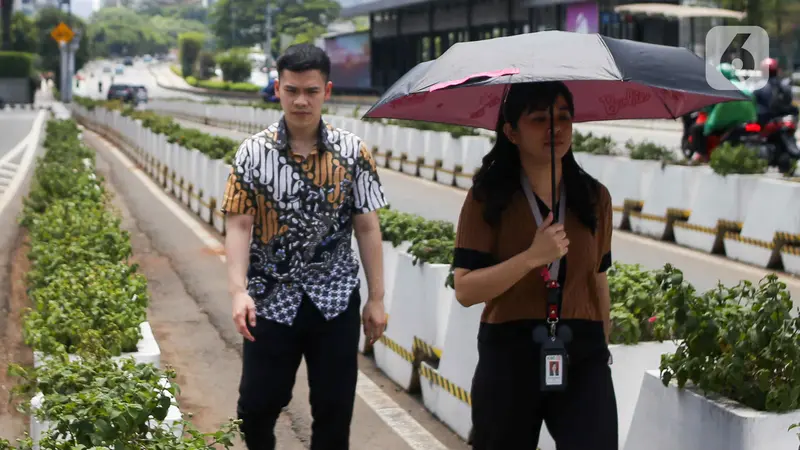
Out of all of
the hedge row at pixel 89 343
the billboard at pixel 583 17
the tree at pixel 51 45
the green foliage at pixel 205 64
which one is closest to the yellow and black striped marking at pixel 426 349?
the hedge row at pixel 89 343

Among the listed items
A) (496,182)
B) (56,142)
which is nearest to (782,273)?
(496,182)

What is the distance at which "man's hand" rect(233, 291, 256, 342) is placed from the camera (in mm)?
4871

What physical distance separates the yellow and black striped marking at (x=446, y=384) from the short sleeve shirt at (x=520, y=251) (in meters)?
2.90

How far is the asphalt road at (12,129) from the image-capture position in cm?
3734

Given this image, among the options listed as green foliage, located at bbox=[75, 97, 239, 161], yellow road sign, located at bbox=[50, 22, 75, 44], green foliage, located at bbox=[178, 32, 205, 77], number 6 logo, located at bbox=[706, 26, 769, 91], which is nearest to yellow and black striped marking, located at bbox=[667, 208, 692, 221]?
green foliage, located at bbox=[75, 97, 239, 161]

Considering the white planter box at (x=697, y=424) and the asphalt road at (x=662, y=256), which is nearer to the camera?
the white planter box at (x=697, y=424)

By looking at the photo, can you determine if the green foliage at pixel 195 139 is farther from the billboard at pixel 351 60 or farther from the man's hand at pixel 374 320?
the billboard at pixel 351 60

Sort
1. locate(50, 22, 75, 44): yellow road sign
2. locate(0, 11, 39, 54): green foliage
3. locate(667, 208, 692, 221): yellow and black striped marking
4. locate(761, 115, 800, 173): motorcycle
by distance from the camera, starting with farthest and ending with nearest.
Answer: locate(0, 11, 39, 54): green foliage, locate(50, 22, 75, 44): yellow road sign, locate(761, 115, 800, 173): motorcycle, locate(667, 208, 692, 221): yellow and black striped marking

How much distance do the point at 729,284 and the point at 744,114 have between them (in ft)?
20.1

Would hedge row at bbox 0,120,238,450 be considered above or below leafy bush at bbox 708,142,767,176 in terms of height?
below

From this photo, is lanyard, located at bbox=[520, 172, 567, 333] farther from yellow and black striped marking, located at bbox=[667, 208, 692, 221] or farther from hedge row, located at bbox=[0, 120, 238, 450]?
yellow and black striped marking, located at bbox=[667, 208, 692, 221]

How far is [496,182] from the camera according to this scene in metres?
4.11

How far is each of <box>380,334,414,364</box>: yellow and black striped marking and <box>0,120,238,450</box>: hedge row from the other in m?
1.60

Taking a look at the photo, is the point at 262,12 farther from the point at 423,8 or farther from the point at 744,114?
the point at 744,114
